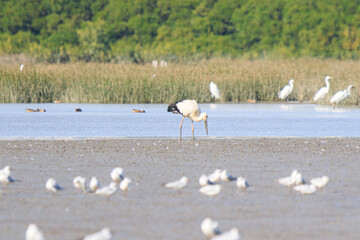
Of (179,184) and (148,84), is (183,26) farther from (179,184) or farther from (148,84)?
(179,184)

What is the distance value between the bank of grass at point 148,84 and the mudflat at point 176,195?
13.4 meters

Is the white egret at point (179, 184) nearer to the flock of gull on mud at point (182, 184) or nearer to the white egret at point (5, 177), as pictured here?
the flock of gull on mud at point (182, 184)

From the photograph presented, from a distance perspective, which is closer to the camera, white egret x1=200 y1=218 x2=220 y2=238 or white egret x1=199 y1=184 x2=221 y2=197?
white egret x1=200 y1=218 x2=220 y2=238

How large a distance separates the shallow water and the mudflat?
2.70m

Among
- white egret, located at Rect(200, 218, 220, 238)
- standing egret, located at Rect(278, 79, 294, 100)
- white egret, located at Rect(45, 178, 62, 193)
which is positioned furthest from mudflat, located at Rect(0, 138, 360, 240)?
standing egret, located at Rect(278, 79, 294, 100)

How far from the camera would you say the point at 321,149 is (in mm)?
12711

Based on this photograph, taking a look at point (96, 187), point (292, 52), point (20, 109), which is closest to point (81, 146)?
point (96, 187)

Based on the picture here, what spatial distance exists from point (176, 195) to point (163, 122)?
11.0 metres

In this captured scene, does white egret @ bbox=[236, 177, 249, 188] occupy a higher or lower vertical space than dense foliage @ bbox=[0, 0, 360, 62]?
lower

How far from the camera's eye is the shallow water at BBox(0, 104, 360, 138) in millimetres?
15852

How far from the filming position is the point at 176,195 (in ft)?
26.3

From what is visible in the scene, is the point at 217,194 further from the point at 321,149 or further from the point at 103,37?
the point at 103,37

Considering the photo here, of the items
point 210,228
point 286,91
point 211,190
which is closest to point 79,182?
point 211,190

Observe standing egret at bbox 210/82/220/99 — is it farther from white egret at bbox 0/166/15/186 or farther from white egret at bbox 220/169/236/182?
white egret at bbox 0/166/15/186
